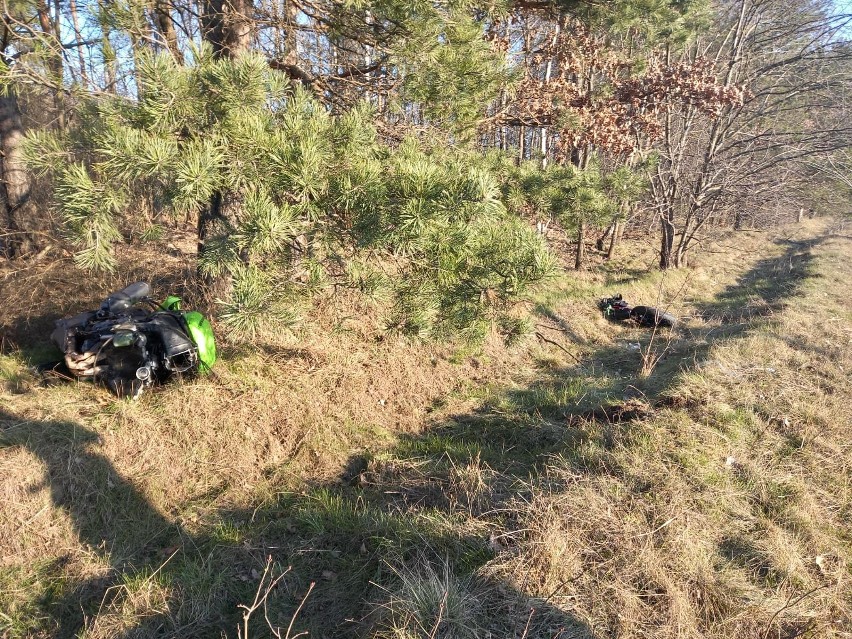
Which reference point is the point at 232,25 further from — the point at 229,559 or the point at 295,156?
the point at 229,559

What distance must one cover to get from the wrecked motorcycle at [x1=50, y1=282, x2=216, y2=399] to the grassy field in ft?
0.76

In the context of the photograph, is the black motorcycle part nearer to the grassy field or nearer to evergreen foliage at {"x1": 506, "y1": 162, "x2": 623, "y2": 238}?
the grassy field

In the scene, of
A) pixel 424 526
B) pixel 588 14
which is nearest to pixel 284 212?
pixel 424 526

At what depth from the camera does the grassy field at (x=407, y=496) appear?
245 centimetres

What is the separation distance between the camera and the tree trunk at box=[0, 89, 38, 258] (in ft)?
17.7

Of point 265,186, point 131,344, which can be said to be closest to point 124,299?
point 131,344

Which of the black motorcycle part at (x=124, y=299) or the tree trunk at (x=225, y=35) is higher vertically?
the tree trunk at (x=225, y=35)

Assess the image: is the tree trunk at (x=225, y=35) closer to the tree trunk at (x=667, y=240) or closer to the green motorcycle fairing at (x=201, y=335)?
the green motorcycle fairing at (x=201, y=335)

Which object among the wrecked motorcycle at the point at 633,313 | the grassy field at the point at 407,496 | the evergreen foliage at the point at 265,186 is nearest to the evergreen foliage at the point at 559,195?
the grassy field at the point at 407,496

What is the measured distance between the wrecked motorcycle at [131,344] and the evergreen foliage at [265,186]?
1.03 metres

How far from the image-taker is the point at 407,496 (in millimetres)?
3580

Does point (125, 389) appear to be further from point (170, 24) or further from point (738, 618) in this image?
point (738, 618)

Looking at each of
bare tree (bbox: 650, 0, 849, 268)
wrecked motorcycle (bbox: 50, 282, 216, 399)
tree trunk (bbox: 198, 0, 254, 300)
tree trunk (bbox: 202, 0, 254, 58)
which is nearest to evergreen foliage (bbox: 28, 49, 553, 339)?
tree trunk (bbox: 198, 0, 254, 300)

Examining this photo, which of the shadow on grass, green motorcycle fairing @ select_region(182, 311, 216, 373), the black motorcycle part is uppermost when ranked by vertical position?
the black motorcycle part
